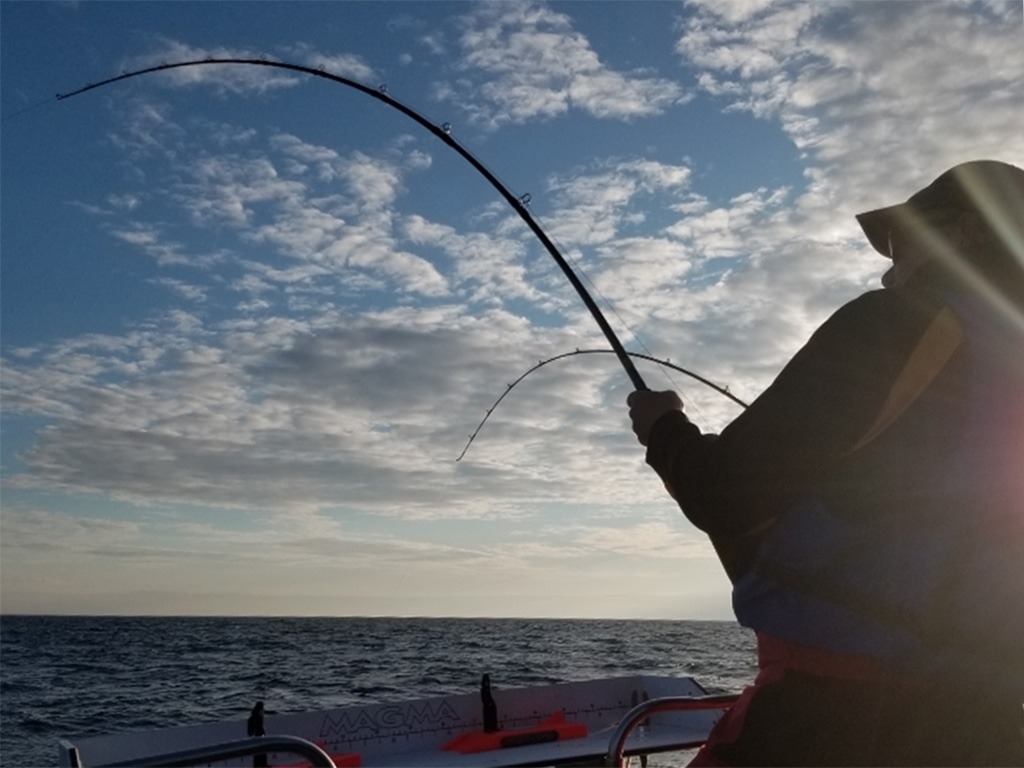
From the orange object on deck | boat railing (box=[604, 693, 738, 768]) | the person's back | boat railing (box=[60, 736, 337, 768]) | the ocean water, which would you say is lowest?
the ocean water

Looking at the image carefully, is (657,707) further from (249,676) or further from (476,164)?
(249,676)

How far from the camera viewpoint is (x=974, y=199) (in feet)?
6.84

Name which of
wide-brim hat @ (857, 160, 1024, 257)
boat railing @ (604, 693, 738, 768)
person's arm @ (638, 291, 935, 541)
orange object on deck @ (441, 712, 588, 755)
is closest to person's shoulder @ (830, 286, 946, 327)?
person's arm @ (638, 291, 935, 541)

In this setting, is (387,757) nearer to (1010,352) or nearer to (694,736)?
(694,736)

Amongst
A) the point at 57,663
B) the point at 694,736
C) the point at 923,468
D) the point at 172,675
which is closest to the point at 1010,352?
the point at 923,468

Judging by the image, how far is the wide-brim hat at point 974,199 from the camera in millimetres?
2059

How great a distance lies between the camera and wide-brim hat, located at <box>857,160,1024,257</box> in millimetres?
2059

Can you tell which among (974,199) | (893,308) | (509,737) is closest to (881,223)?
(974,199)

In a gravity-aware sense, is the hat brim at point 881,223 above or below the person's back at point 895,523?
above

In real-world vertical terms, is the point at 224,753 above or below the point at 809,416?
below

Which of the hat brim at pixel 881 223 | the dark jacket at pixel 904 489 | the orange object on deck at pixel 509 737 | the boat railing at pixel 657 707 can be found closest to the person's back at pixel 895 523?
the dark jacket at pixel 904 489

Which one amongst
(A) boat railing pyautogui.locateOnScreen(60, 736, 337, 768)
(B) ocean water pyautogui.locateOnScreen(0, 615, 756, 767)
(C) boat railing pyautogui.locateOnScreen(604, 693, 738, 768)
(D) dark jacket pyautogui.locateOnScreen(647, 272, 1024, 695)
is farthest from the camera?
(B) ocean water pyautogui.locateOnScreen(0, 615, 756, 767)

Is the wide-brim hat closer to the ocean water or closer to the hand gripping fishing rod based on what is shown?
the hand gripping fishing rod

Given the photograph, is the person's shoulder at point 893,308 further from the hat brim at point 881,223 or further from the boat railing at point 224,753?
the boat railing at point 224,753
